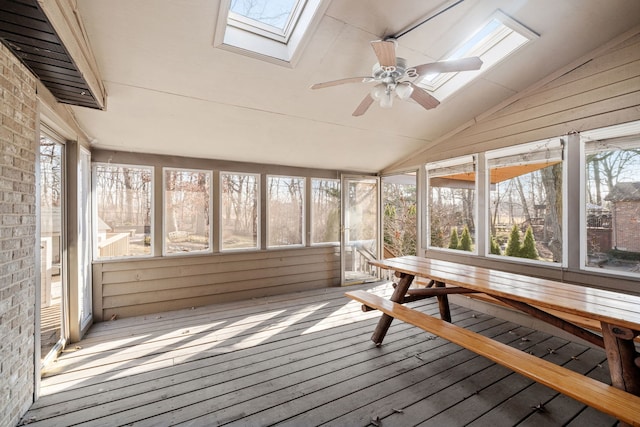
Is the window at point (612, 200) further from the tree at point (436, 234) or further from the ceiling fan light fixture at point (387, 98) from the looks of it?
the ceiling fan light fixture at point (387, 98)

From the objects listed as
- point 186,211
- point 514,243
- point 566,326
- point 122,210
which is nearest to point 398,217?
point 514,243

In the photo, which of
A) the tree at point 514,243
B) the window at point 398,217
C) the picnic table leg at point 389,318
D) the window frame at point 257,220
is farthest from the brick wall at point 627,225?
the window frame at point 257,220

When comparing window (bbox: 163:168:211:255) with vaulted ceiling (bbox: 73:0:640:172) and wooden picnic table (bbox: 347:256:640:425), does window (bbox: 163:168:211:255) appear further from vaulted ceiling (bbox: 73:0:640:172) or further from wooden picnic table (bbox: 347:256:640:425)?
wooden picnic table (bbox: 347:256:640:425)

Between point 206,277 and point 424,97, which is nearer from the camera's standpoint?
point 424,97

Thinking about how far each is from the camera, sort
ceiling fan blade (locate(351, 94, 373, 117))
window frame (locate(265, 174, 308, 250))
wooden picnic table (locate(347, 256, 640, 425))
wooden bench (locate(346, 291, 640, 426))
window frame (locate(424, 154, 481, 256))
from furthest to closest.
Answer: window frame (locate(265, 174, 308, 250)) < window frame (locate(424, 154, 481, 256)) < ceiling fan blade (locate(351, 94, 373, 117)) < wooden picnic table (locate(347, 256, 640, 425)) < wooden bench (locate(346, 291, 640, 426))

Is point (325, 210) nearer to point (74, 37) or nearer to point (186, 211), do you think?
point (186, 211)

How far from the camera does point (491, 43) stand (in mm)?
2891

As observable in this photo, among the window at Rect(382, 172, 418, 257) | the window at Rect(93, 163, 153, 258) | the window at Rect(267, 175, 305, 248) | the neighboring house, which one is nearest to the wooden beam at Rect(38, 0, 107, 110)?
the window at Rect(93, 163, 153, 258)

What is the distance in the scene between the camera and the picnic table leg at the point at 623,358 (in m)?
1.55

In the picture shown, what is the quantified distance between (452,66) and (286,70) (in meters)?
1.42

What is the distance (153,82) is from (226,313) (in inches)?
112

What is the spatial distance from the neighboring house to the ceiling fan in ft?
6.61

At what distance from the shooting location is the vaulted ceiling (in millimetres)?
2078

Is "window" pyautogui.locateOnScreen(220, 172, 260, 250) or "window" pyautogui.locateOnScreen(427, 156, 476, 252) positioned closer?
"window" pyautogui.locateOnScreen(427, 156, 476, 252)
